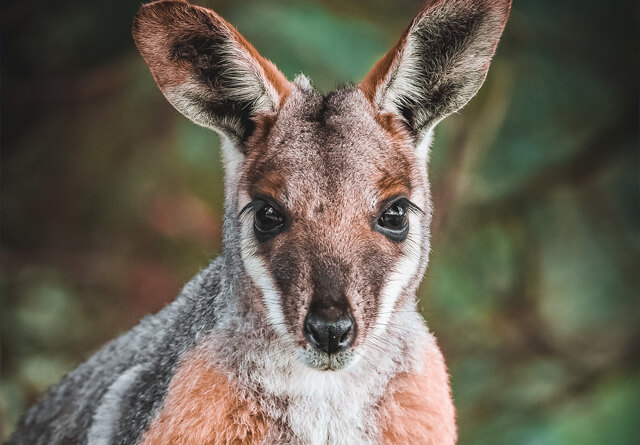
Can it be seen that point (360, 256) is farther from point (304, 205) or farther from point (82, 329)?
point (82, 329)

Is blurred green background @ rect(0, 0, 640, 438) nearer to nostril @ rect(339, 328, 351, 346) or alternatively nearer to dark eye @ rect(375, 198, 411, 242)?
dark eye @ rect(375, 198, 411, 242)

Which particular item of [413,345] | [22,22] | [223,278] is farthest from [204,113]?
[22,22]

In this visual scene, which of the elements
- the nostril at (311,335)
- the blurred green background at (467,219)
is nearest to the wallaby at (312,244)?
the nostril at (311,335)

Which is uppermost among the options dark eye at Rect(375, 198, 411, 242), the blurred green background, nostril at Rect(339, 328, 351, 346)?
the blurred green background

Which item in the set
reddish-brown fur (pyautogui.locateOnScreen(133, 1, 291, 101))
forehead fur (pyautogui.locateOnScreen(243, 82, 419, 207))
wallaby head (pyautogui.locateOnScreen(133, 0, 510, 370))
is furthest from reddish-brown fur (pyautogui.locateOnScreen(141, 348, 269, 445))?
reddish-brown fur (pyautogui.locateOnScreen(133, 1, 291, 101))

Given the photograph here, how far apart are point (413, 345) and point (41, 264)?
3298 millimetres

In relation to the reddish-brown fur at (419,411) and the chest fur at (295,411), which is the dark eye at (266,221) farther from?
the reddish-brown fur at (419,411)

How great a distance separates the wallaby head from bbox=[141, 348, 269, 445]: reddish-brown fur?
0.23 metres

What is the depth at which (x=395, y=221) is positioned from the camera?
7.05ft

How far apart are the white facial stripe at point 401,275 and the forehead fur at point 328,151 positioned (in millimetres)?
130

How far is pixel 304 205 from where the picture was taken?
2.04 m

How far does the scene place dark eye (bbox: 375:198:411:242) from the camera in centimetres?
212

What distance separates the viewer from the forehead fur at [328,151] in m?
2.06

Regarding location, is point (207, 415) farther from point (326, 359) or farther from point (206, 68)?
point (206, 68)
